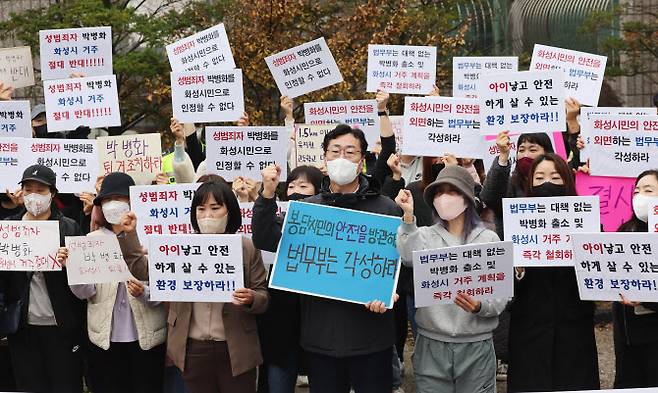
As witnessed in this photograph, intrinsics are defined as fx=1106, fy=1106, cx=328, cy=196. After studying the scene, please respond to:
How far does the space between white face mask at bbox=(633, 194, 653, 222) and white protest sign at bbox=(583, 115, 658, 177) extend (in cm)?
112

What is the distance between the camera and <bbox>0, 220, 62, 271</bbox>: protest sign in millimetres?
6797

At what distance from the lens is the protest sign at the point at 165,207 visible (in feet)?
24.0

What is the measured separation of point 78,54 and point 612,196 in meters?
4.81

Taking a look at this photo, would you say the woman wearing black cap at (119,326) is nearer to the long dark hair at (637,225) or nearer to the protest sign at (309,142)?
the protest sign at (309,142)

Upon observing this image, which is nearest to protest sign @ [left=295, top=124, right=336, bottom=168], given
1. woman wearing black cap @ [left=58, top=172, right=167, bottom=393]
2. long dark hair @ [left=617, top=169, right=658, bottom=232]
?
woman wearing black cap @ [left=58, top=172, right=167, bottom=393]

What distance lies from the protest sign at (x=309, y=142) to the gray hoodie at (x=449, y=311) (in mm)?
3196

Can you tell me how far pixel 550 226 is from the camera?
6.62 m

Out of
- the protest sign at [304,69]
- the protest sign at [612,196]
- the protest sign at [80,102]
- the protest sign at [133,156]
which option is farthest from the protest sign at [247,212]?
the protest sign at [304,69]

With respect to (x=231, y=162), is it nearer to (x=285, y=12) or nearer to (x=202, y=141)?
(x=202, y=141)

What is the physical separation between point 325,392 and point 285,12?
25.4ft

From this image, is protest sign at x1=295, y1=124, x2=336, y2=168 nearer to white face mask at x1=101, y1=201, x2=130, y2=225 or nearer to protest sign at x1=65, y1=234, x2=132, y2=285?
white face mask at x1=101, y1=201, x2=130, y2=225

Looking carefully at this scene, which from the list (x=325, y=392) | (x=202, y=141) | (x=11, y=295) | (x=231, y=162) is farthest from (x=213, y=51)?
(x=325, y=392)

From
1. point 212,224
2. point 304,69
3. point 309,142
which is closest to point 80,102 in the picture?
point 309,142

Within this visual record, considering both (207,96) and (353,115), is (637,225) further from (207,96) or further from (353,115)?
(207,96)
